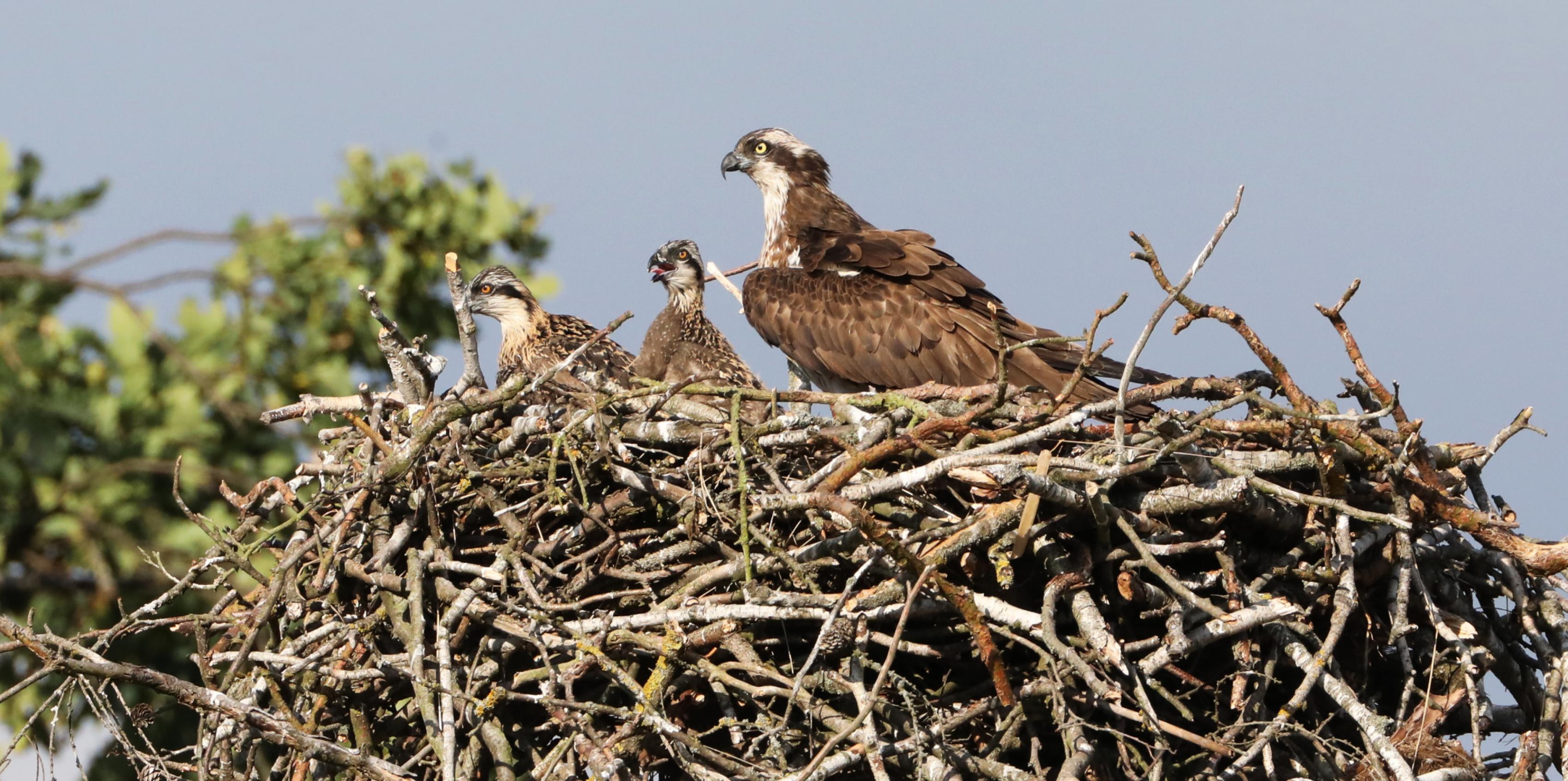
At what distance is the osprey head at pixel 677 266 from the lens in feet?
24.9

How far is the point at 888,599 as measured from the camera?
463cm

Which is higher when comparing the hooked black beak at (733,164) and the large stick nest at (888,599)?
the hooked black beak at (733,164)


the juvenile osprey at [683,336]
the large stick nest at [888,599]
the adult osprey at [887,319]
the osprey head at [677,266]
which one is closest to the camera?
the large stick nest at [888,599]

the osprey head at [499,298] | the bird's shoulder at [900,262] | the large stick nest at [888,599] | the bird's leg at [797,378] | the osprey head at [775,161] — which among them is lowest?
the large stick nest at [888,599]

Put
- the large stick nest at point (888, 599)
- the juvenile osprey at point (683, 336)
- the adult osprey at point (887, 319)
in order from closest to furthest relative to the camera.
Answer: the large stick nest at point (888, 599) → the adult osprey at point (887, 319) → the juvenile osprey at point (683, 336)

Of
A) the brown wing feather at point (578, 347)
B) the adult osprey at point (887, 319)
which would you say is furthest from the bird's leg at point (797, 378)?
the brown wing feather at point (578, 347)

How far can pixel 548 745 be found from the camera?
17.0 feet

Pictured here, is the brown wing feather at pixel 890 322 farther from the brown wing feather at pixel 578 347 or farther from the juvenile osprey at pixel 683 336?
the brown wing feather at pixel 578 347

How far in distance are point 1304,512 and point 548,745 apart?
2654 mm

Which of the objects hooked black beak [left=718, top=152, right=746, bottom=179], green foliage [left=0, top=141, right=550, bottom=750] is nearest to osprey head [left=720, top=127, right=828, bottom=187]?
hooked black beak [left=718, top=152, right=746, bottom=179]

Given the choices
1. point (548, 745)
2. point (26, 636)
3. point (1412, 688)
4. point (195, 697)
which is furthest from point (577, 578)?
point (1412, 688)

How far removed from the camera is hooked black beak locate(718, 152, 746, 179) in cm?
848

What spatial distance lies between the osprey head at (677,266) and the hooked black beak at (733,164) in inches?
37.1

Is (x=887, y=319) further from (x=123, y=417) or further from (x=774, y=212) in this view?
(x=123, y=417)
